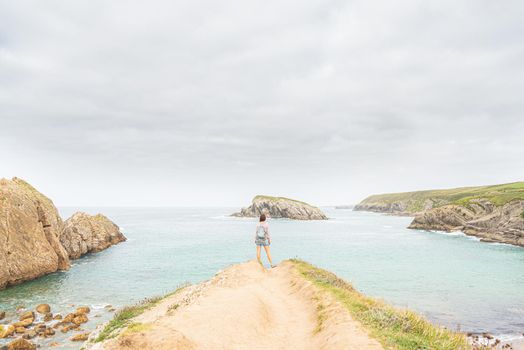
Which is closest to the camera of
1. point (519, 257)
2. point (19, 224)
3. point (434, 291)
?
point (434, 291)

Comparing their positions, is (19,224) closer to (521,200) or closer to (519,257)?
(519,257)

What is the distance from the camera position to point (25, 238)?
41188 mm

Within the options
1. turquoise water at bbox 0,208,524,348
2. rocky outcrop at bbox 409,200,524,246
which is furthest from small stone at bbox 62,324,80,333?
rocky outcrop at bbox 409,200,524,246

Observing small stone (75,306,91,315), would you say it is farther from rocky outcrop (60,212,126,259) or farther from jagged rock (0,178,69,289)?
rocky outcrop (60,212,126,259)

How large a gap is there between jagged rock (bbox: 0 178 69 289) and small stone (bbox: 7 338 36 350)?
21.4 m

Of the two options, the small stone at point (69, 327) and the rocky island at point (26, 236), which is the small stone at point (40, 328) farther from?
the rocky island at point (26, 236)

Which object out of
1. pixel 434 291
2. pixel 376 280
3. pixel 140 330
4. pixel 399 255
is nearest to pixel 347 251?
pixel 399 255

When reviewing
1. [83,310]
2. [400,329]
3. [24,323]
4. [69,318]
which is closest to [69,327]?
[69,318]

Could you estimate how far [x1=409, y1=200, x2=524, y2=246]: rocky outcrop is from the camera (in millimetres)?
85375

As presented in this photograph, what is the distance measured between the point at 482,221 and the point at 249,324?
11533 centimetres

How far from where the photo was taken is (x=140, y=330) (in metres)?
10.7

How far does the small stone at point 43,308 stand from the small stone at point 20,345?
8603 millimetres

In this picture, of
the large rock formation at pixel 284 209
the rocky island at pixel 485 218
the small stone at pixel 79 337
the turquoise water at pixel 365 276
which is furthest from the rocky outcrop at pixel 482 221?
the small stone at pixel 79 337

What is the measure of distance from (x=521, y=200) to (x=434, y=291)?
7902cm
